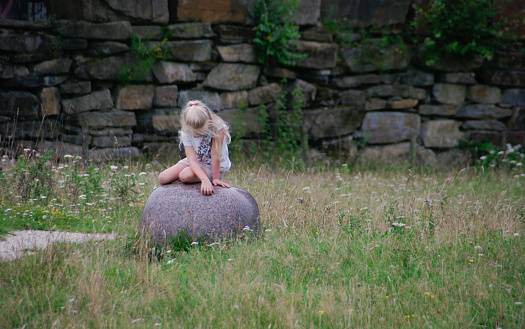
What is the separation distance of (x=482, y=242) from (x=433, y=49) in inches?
255

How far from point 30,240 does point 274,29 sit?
19.9 ft

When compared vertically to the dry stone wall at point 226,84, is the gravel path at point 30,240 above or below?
below

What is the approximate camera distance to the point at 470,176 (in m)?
7.39

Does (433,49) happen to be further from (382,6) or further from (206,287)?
(206,287)

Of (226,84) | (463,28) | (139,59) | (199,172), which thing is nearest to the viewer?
(199,172)

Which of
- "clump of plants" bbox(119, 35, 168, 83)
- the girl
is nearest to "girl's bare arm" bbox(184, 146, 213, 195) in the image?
the girl

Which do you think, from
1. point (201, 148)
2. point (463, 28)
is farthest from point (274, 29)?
point (201, 148)

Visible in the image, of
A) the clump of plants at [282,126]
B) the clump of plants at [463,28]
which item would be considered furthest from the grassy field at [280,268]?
the clump of plants at [463,28]

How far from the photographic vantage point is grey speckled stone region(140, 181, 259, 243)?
12.0 feet

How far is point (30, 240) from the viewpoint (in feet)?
12.1

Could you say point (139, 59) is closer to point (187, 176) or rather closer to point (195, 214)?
point (187, 176)

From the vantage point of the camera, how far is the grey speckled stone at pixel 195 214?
3.65 meters

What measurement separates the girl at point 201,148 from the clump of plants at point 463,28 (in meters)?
6.68

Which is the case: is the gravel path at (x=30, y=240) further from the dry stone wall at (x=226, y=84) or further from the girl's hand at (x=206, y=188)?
the dry stone wall at (x=226, y=84)
